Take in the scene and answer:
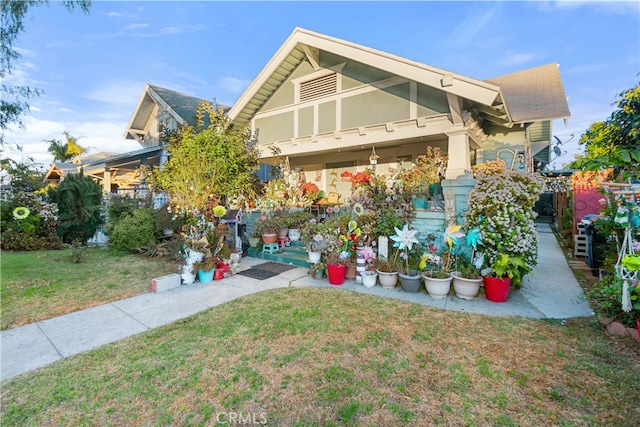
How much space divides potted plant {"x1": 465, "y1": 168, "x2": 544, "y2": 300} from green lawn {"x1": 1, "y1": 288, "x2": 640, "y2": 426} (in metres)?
0.84

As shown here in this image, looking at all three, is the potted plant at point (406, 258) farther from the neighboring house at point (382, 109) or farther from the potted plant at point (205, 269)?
the potted plant at point (205, 269)

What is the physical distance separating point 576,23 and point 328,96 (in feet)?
20.9

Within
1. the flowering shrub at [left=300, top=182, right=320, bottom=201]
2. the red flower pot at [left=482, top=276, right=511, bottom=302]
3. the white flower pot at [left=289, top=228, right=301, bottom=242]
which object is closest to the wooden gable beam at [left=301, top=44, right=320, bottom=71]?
the flowering shrub at [left=300, top=182, right=320, bottom=201]

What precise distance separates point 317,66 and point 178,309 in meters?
8.49

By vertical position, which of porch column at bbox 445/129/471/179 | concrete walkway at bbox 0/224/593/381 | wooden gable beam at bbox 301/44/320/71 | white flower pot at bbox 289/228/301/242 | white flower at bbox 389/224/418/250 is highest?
wooden gable beam at bbox 301/44/320/71

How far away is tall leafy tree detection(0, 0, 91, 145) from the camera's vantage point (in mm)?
8195

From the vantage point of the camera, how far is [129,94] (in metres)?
14.9

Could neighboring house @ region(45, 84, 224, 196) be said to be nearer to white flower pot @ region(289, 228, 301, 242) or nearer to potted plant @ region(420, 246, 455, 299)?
white flower pot @ region(289, 228, 301, 242)

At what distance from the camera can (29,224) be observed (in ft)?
28.3

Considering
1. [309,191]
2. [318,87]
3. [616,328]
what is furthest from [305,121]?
[616,328]

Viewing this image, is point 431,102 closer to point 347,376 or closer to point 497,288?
point 497,288

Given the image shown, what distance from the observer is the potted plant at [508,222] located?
3.97m

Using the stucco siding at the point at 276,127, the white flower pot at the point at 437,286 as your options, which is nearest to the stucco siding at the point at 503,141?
the white flower pot at the point at 437,286

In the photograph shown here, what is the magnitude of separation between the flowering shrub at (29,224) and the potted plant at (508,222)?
1169 cm
